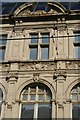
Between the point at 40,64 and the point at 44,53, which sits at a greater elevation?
the point at 44,53

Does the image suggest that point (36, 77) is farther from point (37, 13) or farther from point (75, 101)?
point (37, 13)

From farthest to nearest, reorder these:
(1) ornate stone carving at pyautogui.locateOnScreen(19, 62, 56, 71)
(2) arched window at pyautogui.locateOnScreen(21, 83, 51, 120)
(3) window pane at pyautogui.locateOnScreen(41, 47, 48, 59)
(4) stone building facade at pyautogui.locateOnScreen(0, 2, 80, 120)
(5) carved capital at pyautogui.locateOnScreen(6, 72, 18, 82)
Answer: (3) window pane at pyautogui.locateOnScreen(41, 47, 48, 59)
(1) ornate stone carving at pyautogui.locateOnScreen(19, 62, 56, 71)
(5) carved capital at pyautogui.locateOnScreen(6, 72, 18, 82)
(4) stone building facade at pyautogui.locateOnScreen(0, 2, 80, 120)
(2) arched window at pyautogui.locateOnScreen(21, 83, 51, 120)

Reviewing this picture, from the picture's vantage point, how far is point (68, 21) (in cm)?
1936

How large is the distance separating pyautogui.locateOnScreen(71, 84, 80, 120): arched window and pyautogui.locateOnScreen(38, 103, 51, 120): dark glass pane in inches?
47.9

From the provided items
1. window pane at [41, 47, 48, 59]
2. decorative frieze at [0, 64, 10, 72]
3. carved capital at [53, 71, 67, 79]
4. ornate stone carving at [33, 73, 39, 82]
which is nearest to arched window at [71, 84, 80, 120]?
carved capital at [53, 71, 67, 79]

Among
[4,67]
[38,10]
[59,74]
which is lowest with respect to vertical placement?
[59,74]

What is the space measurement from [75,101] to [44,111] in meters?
1.64

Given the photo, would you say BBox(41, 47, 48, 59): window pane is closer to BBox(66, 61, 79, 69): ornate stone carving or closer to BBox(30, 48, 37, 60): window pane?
BBox(30, 48, 37, 60): window pane

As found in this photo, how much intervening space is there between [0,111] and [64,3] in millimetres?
9034

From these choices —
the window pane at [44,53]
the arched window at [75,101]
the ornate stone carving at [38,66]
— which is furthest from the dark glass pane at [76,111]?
the window pane at [44,53]

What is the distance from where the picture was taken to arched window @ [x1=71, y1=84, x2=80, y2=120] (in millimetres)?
15625

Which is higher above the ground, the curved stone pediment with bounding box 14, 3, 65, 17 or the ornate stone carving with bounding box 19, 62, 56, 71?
the curved stone pediment with bounding box 14, 3, 65, 17

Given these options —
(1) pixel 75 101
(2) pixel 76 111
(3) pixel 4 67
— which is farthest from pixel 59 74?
(3) pixel 4 67

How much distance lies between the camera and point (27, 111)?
16.0 meters
